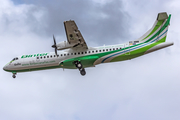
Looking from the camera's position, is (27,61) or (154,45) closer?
(154,45)

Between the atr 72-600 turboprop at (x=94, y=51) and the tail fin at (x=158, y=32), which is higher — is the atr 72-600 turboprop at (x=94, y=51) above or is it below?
below

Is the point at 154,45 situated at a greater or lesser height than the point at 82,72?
greater

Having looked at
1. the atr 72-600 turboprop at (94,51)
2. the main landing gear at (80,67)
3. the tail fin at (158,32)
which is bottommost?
the main landing gear at (80,67)

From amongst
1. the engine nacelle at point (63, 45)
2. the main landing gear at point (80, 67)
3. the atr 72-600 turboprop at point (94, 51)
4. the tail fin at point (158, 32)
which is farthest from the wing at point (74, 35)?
the tail fin at point (158, 32)

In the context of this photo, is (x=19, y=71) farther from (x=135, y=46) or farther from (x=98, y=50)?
(x=135, y=46)

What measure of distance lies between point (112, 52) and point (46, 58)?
894 cm

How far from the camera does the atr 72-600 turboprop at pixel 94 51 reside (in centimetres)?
3325

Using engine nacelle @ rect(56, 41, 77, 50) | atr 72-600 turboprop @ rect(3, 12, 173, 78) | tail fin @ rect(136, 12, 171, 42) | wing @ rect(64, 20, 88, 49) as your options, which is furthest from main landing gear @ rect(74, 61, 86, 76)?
tail fin @ rect(136, 12, 171, 42)

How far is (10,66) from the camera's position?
36312 mm

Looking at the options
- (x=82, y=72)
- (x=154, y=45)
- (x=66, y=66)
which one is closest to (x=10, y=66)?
(x=66, y=66)

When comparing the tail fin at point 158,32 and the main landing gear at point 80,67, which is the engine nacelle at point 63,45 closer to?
the main landing gear at point 80,67

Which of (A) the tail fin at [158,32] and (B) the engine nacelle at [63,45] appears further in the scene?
(A) the tail fin at [158,32]

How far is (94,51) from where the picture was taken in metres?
34.3

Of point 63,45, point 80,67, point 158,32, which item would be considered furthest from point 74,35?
point 158,32
